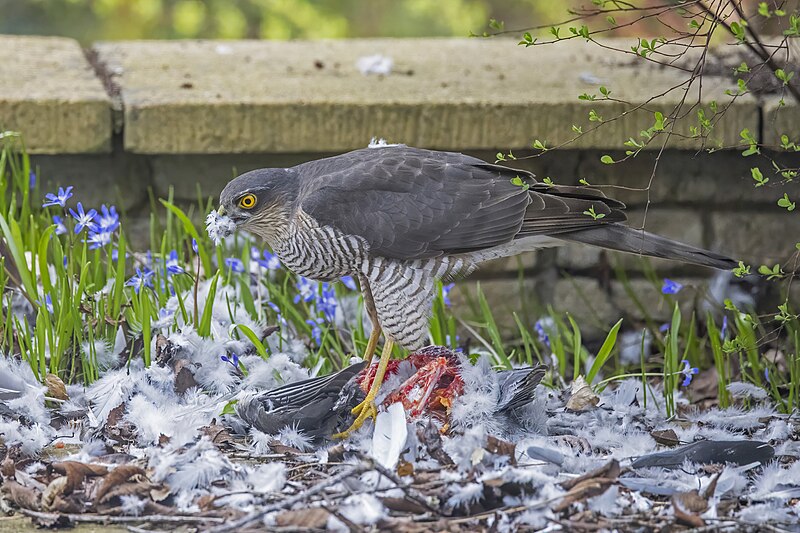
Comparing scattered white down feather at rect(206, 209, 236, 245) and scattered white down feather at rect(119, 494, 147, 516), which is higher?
scattered white down feather at rect(206, 209, 236, 245)

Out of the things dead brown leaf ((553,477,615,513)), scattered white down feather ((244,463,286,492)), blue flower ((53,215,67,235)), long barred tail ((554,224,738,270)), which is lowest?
scattered white down feather ((244,463,286,492))

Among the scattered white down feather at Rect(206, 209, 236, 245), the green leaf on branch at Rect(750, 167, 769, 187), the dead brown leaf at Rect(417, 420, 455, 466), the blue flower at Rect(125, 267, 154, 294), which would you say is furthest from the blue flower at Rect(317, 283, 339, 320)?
the green leaf on branch at Rect(750, 167, 769, 187)

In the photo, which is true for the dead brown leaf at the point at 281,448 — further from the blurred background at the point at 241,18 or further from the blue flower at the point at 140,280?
the blurred background at the point at 241,18

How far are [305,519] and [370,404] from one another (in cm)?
72

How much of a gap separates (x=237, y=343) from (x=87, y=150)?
1317 millimetres

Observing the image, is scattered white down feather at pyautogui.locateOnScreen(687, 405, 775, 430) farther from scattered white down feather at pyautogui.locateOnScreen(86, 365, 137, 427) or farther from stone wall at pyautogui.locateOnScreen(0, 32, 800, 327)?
scattered white down feather at pyautogui.locateOnScreen(86, 365, 137, 427)

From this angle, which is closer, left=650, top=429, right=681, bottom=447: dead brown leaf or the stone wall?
left=650, top=429, right=681, bottom=447: dead brown leaf

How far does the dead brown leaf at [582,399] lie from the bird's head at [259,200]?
3.41ft

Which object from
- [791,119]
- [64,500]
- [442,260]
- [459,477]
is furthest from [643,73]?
[64,500]

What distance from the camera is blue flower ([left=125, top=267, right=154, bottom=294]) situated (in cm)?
331

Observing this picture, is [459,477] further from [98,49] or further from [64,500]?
[98,49]

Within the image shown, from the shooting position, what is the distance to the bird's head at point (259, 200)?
2945 millimetres

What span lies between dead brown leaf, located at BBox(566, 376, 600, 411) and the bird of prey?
18.3 inches

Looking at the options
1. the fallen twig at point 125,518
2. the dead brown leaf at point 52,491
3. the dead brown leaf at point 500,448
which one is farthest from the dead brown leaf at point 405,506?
the dead brown leaf at point 52,491
